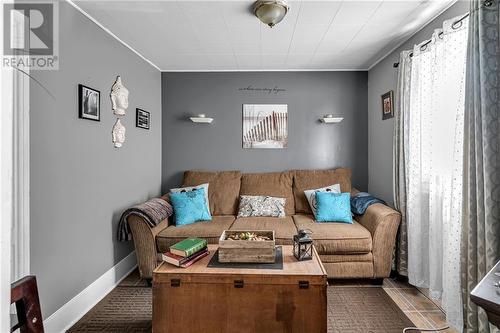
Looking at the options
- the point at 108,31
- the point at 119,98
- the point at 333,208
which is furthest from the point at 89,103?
the point at 333,208

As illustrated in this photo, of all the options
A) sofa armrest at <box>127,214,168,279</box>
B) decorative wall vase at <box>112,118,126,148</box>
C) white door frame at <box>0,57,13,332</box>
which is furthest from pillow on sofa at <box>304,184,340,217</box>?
white door frame at <box>0,57,13,332</box>

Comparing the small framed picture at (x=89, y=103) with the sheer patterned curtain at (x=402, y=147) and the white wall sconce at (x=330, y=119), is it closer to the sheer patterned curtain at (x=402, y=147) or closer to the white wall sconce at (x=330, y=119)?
the white wall sconce at (x=330, y=119)

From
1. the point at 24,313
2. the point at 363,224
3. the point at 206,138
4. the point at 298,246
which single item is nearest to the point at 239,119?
the point at 206,138

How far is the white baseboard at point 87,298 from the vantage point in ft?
6.45

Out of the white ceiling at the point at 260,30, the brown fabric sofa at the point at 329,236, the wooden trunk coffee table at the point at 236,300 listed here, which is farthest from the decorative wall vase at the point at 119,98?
the wooden trunk coffee table at the point at 236,300

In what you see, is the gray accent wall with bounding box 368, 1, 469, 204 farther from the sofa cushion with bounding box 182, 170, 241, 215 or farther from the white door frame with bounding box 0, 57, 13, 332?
the white door frame with bounding box 0, 57, 13, 332

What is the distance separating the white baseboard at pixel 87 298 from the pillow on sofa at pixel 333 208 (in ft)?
7.01

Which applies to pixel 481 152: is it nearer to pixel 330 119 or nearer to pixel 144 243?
pixel 330 119

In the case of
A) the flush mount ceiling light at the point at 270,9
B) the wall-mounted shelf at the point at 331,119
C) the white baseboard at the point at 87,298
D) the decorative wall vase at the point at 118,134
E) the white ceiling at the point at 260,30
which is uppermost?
the white ceiling at the point at 260,30

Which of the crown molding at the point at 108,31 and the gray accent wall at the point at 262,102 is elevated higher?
the crown molding at the point at 108,31

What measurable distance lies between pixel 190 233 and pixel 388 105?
2.62 meters

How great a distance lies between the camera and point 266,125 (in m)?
3.89

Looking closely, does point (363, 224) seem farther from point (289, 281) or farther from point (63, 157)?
point (63, 157)

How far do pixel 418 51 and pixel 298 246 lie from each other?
6.81 feet
